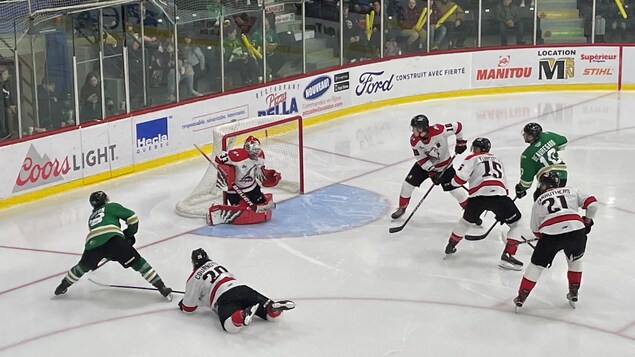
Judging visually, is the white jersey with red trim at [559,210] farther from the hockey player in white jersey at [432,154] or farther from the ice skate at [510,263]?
the hockey player in white jersey at [432,154]

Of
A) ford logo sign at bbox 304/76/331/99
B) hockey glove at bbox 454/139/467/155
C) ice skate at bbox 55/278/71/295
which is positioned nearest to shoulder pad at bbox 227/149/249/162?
hockey glove at bbox 454/139/467/155

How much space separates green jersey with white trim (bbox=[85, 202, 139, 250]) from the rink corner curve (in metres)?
1.86

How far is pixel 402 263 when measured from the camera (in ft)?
30.9

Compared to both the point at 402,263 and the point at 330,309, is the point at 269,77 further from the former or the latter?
the point at 330,309

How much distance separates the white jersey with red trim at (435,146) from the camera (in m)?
10.0

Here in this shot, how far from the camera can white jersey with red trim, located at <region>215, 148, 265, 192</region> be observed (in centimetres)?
1018

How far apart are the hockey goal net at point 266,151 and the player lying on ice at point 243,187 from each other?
380 millimetres

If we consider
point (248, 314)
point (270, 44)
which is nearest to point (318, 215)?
point (248, 314)

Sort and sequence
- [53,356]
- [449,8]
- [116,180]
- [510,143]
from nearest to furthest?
[53,356] < [116,180] < [510,143] < [449,8]

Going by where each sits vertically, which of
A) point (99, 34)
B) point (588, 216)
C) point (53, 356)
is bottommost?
point (53, 356)

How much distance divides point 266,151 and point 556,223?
422 centimetres

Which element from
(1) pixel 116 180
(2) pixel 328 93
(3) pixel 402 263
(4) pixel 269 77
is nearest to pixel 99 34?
(1) pixel 116 180

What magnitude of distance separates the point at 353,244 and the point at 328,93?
526cm

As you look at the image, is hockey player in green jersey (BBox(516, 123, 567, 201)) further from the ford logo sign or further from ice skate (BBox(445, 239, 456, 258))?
the ford logo sign
